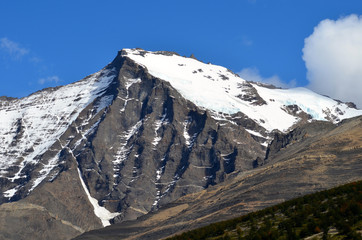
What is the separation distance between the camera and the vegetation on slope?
1815 inches

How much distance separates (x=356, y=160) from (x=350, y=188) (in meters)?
141

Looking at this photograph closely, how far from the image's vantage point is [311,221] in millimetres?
50406

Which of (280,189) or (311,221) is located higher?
(280,189)

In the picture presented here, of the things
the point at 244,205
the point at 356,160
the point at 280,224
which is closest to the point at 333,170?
the point at 356,160

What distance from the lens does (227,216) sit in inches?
7475

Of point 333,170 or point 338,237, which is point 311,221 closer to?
point 338,237

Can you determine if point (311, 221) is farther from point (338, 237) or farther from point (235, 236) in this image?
point (235, 236)

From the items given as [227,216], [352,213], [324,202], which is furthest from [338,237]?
[227,216]

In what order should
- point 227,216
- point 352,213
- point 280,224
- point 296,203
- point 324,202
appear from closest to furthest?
point 352,213 → point 280,224 → point 324,202 → point 296,203 → point 227,216

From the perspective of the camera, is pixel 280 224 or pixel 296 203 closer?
pixel 280 224

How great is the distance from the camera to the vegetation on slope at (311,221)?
4609 centimetres

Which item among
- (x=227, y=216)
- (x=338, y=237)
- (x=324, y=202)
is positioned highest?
(x=227, y=216)

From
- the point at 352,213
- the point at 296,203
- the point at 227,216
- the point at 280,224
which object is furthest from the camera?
the point at 227,216

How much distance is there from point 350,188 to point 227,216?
13019 centimetres
